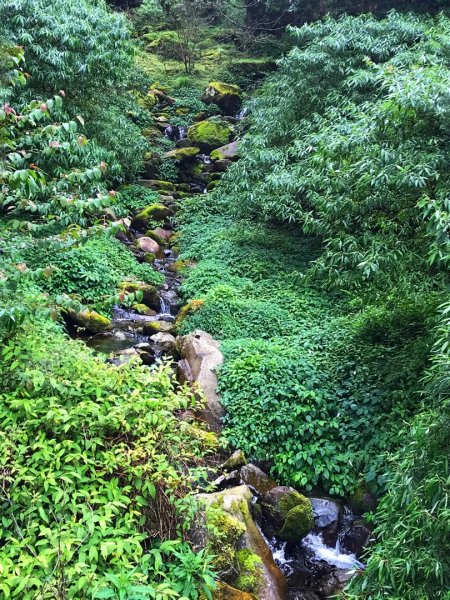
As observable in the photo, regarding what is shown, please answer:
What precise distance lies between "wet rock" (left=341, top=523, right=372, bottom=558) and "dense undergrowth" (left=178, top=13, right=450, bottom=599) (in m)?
0.47

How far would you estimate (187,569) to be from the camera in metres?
3.74

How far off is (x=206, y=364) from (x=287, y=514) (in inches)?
116

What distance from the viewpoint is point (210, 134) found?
20.8 m

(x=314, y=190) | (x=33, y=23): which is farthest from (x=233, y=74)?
(x=314, y=190)

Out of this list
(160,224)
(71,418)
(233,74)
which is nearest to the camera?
(71,418)

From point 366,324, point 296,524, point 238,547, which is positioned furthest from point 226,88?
point 238,547

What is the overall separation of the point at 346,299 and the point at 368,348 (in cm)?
229

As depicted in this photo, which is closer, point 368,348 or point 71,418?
point 71,418

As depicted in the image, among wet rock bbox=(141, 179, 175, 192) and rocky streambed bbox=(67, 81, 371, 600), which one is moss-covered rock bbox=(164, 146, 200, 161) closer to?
wet rock bbox=(141, 179, 175, 192)

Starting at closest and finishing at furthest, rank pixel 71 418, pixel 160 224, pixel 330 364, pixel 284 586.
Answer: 1. pixel 71 418
2. pixel 284 586
3. pixel 330 364
4. pixel 160 224

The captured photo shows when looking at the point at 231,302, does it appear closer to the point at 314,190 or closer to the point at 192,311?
the point at 192,311

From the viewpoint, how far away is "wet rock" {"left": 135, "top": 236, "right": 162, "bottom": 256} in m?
14.1

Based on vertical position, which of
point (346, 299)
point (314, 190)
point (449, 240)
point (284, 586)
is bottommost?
point (284, 586)

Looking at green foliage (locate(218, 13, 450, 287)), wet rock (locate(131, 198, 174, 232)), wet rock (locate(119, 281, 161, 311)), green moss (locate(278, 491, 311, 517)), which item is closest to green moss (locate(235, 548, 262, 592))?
green moss (locate(278, 491, 311, 517))
